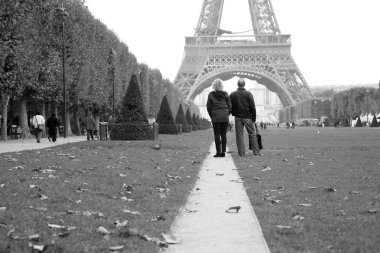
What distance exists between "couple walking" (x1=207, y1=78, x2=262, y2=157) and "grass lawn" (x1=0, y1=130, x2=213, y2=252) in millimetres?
3864

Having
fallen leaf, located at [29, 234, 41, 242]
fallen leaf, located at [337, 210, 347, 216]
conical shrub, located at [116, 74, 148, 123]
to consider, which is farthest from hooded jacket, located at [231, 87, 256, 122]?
conical shrub, located at [116, 74, 148, 123]

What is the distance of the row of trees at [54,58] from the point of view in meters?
28.3

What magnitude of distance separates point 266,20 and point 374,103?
1000 inches

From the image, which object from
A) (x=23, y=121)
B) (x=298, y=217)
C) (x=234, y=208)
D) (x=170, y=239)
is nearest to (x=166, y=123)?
(x=23, y=121)

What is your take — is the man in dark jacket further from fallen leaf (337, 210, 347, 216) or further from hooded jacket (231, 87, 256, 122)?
fallen leaf (337, 210, 347, 216)

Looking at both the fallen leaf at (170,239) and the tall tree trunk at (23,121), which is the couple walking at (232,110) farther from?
the tall tree trunk at (23,121)

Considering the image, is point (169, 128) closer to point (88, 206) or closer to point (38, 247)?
point (88, 206)

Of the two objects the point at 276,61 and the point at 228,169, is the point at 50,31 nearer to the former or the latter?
the point at 228,169

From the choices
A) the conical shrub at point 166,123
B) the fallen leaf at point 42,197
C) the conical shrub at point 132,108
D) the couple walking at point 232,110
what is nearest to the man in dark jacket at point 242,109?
the couple walking at point 232,110

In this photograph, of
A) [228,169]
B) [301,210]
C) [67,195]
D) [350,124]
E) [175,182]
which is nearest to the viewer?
[301,210]

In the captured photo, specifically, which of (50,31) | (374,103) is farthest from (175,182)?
(374,103)

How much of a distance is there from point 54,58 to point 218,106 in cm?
2245

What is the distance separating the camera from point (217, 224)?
5.75 m

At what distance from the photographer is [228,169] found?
12227mm
